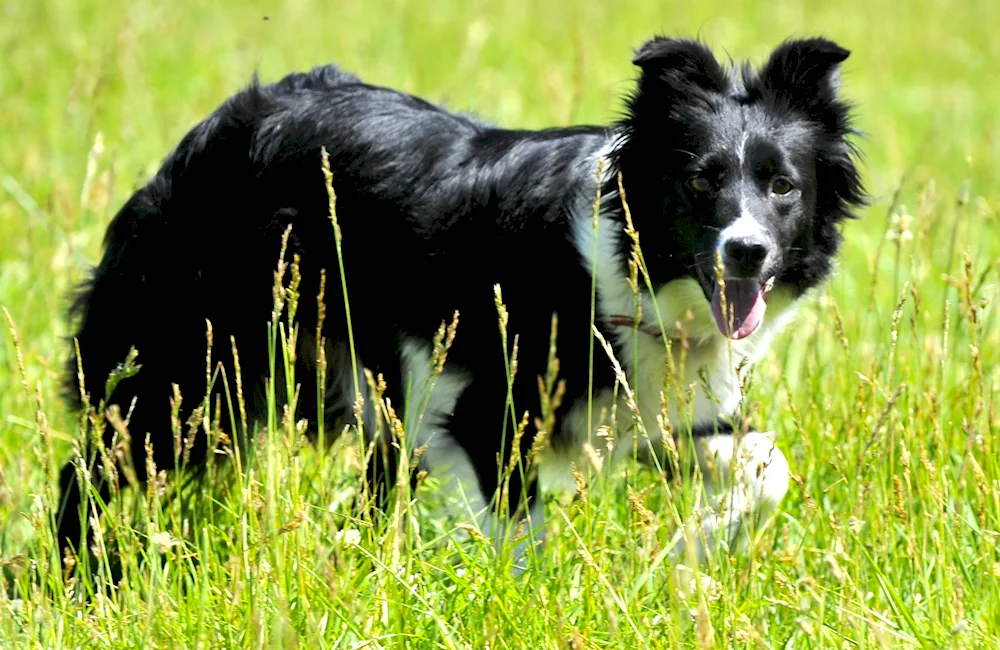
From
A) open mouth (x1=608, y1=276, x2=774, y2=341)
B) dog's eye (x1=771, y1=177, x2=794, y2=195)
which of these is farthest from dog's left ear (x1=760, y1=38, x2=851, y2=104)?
open mouth (x1=608, y1=276, x2=774, y2=341)

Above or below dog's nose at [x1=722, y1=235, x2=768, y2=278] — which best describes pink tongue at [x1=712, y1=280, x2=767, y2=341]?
below

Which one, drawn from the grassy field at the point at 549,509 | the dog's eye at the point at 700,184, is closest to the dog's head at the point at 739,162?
the dog's eye at the point at 700,184

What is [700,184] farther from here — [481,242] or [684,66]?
[481,242]

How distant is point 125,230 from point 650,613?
6.27 feet

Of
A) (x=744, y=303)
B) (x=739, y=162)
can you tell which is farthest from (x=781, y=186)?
(x=744, y=303)

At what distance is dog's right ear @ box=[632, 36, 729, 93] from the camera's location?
11.3 feet

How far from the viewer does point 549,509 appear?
371 cm

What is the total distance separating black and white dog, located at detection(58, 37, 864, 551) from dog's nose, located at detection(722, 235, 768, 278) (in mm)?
130

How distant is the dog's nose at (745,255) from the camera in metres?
3.09

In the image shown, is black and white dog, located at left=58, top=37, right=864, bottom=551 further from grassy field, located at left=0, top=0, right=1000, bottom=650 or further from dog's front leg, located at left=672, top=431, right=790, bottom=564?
grassy field, located at left=0, top=0, right=1000, bottom=650

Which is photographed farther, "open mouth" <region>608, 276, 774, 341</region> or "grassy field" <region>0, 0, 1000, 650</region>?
"open mouth" <region>608, 276, 774, 341</region>

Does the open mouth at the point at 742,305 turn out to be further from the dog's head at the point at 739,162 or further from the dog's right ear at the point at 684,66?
the dog's right ear at the point at 684,66

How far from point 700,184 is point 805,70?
1.59 feet

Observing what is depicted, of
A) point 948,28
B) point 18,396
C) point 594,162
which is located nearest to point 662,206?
point 594,162
